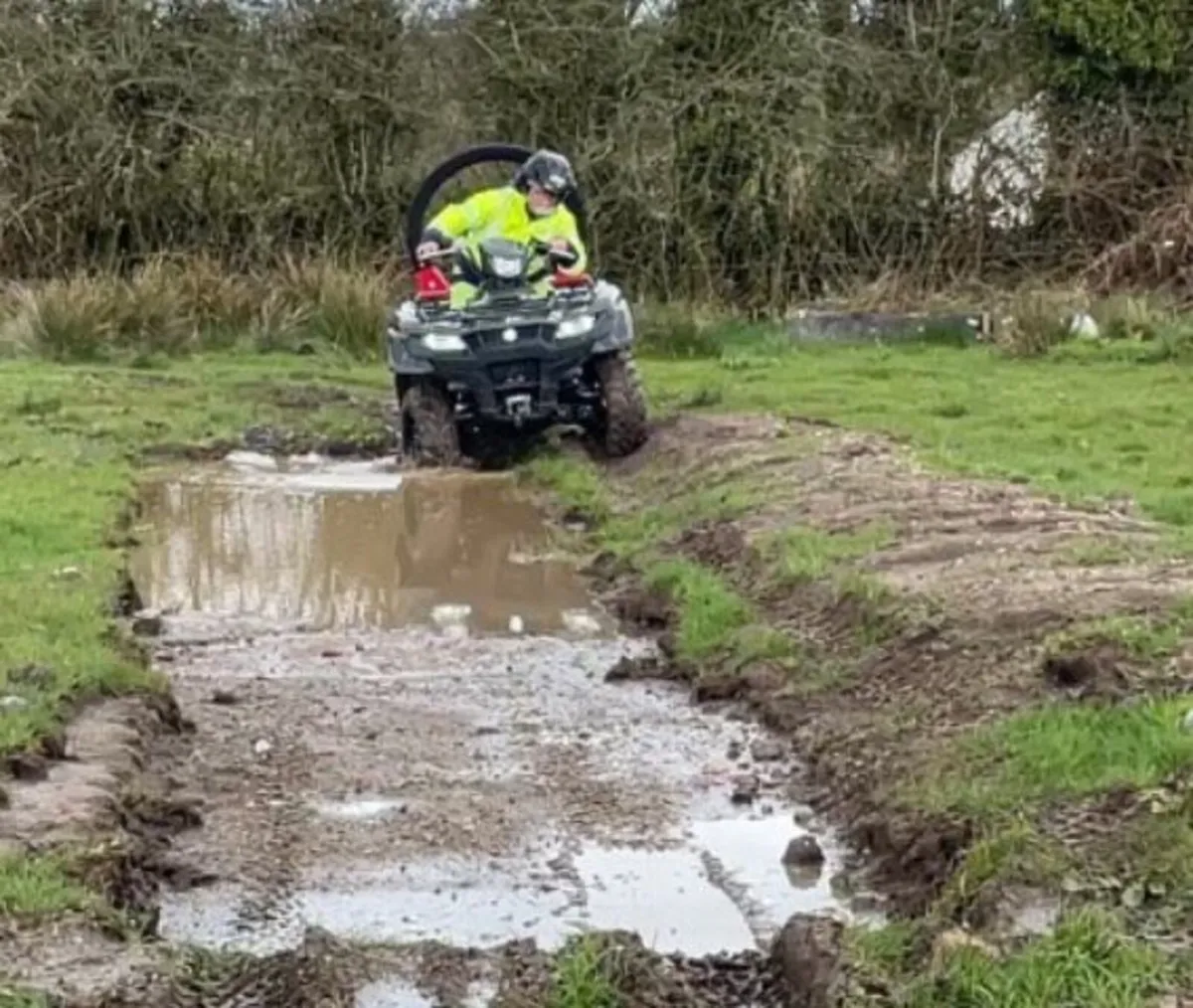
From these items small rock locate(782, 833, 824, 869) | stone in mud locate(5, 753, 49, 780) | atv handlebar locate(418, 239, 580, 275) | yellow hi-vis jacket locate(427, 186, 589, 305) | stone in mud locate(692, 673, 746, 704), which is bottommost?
stone in mud locate(692, 673, 746, 704)

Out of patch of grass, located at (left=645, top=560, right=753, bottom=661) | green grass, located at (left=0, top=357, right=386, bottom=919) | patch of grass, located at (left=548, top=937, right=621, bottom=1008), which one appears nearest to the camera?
patch of grass, located at (left=548, top=937, right=621, bottom=1008)

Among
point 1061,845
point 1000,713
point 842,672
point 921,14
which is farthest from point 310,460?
point 921,14

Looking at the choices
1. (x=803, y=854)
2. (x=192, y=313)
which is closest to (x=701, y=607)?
(x=803, y=854)

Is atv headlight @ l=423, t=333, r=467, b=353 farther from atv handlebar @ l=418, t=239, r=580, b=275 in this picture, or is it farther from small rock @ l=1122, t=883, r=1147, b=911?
small rock @ l=1122, t=883, r=1147, b=911

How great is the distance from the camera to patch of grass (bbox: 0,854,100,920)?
5594mm

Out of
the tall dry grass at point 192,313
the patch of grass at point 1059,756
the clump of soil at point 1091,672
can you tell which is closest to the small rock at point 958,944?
the patch of grass at point 1059,756

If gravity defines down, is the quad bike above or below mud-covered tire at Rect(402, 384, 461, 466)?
above

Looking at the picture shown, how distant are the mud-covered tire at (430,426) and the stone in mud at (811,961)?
9.18 m

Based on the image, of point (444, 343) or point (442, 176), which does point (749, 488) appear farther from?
point (442, 176)

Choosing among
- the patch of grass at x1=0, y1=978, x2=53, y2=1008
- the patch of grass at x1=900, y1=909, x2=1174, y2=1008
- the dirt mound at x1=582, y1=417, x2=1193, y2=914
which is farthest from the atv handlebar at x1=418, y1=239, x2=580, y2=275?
the patch of grass at x1=900, y1=909, x2=1174, y2=1008

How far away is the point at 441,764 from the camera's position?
7680 millimetres

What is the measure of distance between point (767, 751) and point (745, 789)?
46 centimetres

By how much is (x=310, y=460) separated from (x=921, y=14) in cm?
1166

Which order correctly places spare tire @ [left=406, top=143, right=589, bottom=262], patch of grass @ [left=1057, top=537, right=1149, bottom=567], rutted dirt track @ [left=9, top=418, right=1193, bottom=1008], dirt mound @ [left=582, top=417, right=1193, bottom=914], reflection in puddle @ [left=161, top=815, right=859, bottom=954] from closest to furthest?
rutted dirt track @ [left=9, top=418, right=1193, bottom=1008]
reflection in puddle @ [left=161, top=815, right=859, bottom=954]
dirt mound @ [left=582, top=417, right=1193, bottom=914]
patch of grass @ [left=1057, top=537, right=1149, bottom=567]
spare tire @ [left=406, top=143, right=589, bottom=262]
